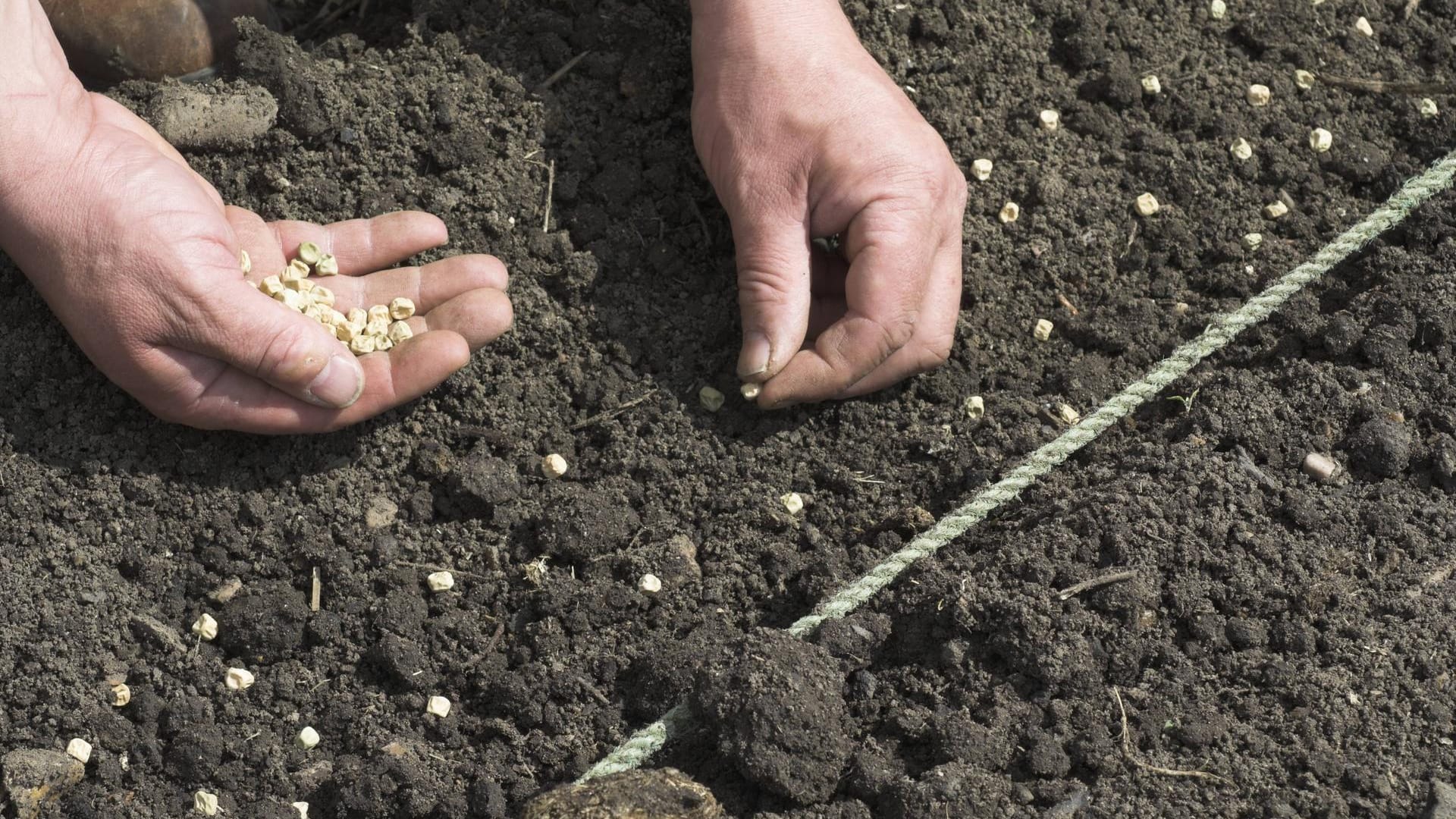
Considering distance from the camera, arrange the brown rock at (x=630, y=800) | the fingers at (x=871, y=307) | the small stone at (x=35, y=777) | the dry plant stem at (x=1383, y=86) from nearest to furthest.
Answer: the brown rock at (x=630, y=800) → the small stone at (x=35, y=777) → the fingers at (x=871, y=307) → the dry plant stem at (x=1383, y=86)

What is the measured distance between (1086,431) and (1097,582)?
1.42ft

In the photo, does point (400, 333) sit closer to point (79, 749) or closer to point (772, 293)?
point (772, 293)

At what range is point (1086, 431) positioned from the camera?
100 inches

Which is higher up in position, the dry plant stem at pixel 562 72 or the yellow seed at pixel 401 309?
the dry plant stem at pixel 562 72

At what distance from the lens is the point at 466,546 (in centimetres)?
248

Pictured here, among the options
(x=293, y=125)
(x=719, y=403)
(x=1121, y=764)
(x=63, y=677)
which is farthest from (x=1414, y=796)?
(x=293, y=125)

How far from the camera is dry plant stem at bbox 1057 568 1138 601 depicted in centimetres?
223

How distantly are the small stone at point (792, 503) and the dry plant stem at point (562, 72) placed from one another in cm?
123

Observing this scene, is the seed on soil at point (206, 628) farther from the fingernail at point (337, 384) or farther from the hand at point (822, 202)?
the hand at point (822, 202)

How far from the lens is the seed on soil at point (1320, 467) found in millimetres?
2422

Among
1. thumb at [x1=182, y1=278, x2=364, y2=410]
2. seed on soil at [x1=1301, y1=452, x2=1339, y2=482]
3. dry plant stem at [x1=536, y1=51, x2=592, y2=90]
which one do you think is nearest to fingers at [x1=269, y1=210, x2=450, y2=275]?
A: thumb at [x1=182, y1=278, x2=364, y2=410]

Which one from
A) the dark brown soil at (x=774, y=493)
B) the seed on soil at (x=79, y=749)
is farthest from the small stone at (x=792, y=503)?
the seed on soil at (x=79, y=749)

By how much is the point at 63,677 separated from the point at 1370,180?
3.25 m

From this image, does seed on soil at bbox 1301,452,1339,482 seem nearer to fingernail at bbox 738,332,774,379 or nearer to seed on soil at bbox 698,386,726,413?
fingernail at bbox 738,332,774,379
